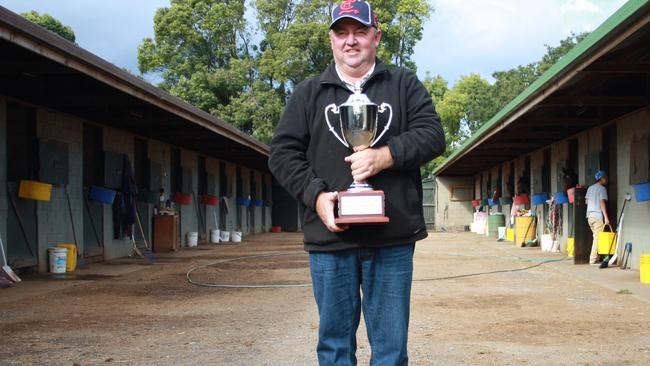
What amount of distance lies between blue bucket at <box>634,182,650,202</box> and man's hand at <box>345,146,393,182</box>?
8.70 m

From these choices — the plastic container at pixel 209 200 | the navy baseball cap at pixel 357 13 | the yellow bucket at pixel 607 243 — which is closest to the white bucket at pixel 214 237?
the plastic container at pixel 209 200

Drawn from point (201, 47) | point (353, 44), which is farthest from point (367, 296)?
point (201, 47)

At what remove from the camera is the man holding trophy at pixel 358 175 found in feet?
8.41

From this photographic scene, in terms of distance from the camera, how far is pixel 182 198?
61.0 feet

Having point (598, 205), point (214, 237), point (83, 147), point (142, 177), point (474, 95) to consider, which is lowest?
point (214, 237)

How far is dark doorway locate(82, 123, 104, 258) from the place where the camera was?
13195mm

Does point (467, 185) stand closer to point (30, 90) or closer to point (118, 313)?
point (30, 90)

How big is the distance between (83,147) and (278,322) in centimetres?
790

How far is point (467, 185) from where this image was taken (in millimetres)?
33438

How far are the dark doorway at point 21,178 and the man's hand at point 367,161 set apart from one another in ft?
29.1

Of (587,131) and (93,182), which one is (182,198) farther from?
(587,131)

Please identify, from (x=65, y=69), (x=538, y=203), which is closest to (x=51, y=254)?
(x=65, y=69)

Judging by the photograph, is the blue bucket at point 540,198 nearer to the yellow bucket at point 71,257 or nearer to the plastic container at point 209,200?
the plastic container at point 209,200

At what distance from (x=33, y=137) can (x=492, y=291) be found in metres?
6.65
